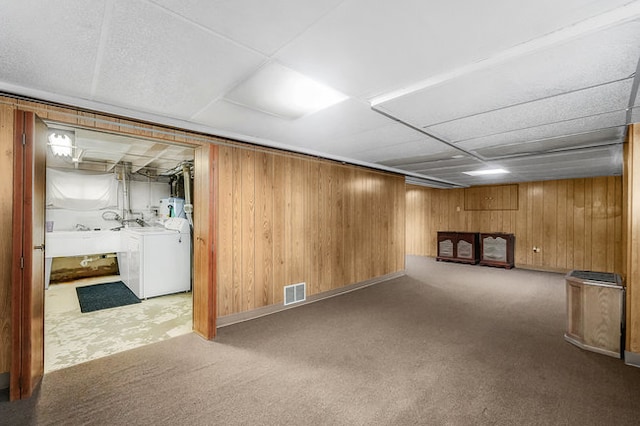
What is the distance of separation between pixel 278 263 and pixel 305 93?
2.49 metres

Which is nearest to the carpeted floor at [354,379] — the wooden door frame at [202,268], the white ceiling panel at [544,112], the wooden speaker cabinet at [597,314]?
the wooden speaker cabinet at [597,314]

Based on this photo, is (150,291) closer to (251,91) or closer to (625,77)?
(251,91)

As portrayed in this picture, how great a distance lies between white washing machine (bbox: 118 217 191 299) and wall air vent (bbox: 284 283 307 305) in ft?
6.47

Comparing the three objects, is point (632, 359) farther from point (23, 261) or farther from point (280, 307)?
point (23, 261)

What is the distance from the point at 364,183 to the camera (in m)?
5.38

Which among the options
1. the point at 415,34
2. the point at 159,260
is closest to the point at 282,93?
the point at 415,34

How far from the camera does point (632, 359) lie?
2.58 m

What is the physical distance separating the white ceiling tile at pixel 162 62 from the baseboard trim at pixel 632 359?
13.0 ft

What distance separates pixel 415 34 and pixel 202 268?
9.63 feet

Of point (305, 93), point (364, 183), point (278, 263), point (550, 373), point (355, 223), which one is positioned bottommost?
point (550, 373)

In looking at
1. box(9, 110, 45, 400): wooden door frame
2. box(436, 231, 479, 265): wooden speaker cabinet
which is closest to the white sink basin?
box(9, 110, 45, 400): wooden door frame

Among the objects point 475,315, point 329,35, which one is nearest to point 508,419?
point 475,315

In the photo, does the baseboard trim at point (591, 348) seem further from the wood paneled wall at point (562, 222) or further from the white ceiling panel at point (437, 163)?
the wood paneled wall at point (562, 222)

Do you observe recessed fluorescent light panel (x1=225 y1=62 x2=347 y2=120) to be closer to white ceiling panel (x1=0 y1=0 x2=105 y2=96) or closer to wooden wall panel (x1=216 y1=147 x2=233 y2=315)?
white ceiling panel (x1=0 y1=0 x2=105 y2=96)
